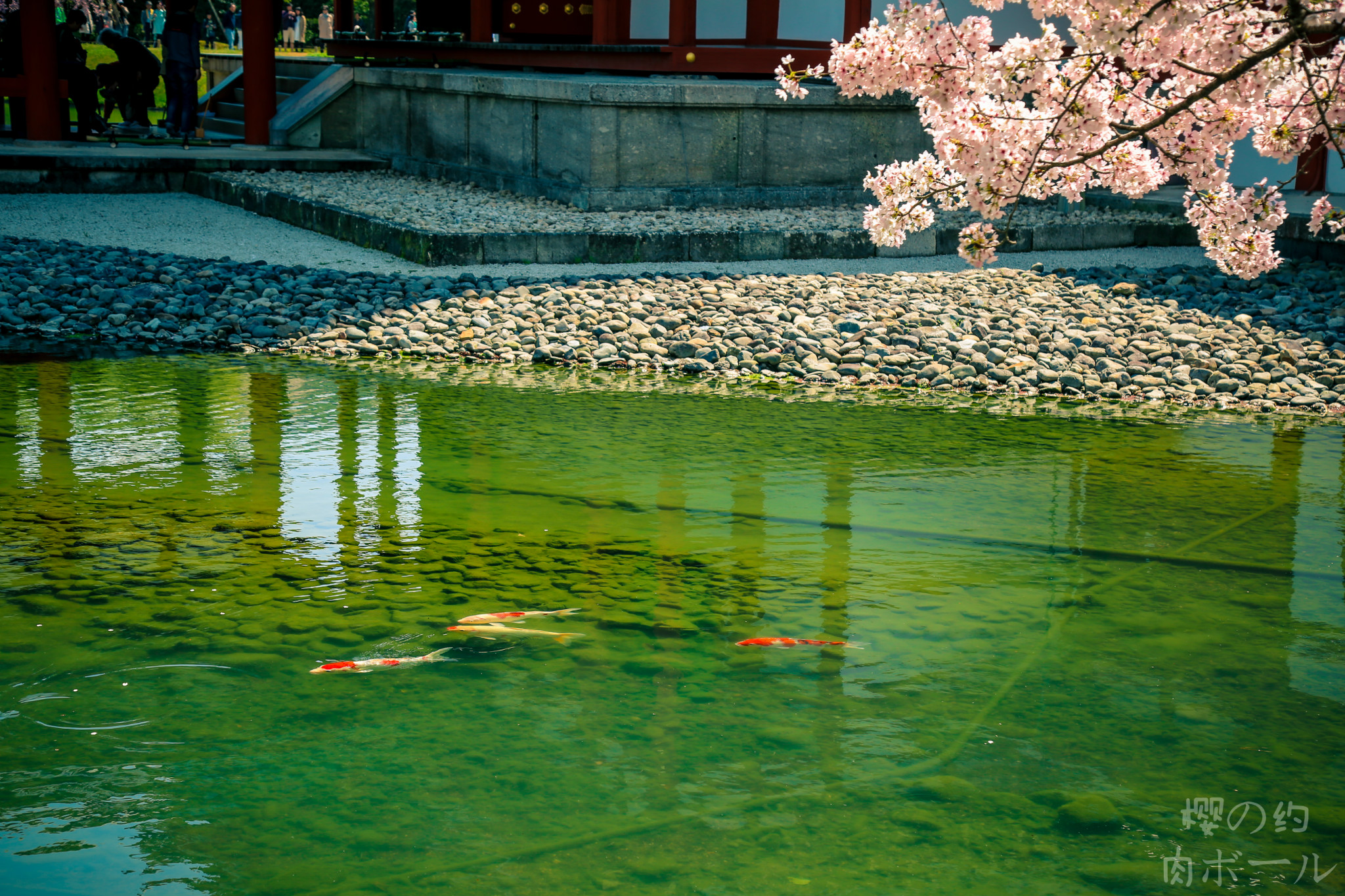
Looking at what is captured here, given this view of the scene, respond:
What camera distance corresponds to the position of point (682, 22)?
13281 millimetres

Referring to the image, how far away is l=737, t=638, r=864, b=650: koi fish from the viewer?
3781mm

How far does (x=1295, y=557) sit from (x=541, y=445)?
317 cm

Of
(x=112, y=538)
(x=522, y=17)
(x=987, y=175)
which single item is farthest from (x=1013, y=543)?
(x=522, y=17)

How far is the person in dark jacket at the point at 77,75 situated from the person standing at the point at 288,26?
3359 cm

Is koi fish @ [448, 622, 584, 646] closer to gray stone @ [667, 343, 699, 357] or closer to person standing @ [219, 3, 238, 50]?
gray stone @ [667, 343, 699, 357]

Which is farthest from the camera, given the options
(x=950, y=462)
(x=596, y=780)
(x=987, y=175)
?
(x=950, y=462)

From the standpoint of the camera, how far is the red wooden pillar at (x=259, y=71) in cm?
1492

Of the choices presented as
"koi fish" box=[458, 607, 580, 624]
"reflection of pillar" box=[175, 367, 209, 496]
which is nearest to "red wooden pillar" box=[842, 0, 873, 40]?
"reflection of pillar" box=[175, 367, 209, 496]

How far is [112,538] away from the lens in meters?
4.52

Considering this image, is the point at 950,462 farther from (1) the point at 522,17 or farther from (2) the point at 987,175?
(1) the point at 522,17

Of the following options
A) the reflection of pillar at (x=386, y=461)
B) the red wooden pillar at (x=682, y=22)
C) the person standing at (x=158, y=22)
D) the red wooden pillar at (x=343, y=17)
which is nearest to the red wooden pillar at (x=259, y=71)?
the red wooden pillar at (x=343, y=17)

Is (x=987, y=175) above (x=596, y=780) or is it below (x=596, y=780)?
above

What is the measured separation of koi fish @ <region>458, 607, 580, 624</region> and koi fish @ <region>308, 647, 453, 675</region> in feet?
0.91

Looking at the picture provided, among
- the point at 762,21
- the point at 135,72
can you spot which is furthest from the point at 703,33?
the point at 135,72
